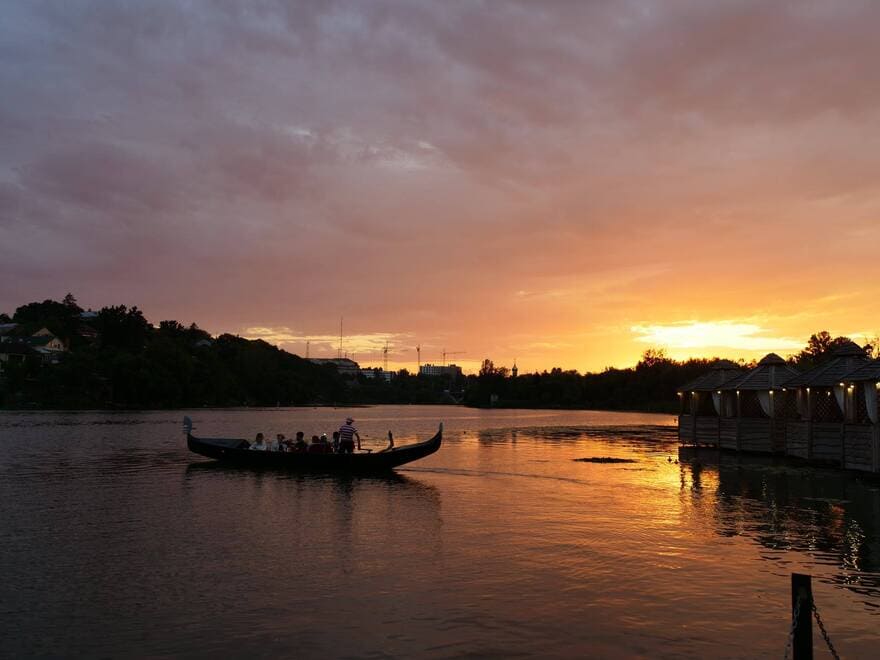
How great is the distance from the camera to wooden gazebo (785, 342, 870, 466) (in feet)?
104

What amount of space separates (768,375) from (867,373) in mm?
12800

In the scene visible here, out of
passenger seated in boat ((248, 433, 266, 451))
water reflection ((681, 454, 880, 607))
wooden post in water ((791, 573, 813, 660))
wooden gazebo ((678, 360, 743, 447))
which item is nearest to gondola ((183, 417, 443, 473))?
passenger seated in boat ((248, 433, 266, 451))

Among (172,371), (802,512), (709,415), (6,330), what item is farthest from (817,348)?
(6,330)

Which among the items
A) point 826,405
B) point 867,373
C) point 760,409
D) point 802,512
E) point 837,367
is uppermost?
point 837,367

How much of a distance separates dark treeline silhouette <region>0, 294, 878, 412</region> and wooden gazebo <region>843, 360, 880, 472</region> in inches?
2703

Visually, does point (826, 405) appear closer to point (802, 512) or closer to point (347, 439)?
point (802, 512)

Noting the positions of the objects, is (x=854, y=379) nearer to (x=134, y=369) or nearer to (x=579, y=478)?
(x=579, y=478)

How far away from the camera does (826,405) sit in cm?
3519

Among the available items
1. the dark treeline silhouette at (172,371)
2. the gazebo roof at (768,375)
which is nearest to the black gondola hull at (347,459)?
the gazebo roof at (768,375)

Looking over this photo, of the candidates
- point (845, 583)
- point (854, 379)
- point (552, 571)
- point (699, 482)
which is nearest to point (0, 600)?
point (552, 571)

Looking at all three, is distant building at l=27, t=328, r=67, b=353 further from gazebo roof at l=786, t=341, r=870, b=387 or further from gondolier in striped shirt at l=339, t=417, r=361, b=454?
gazebo roof at l=786, t=341, r=870, b=387

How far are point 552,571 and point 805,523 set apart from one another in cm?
1034

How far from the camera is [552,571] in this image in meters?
15.6

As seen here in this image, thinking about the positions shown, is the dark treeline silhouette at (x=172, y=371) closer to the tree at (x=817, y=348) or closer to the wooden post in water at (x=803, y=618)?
the tree at (x=817, y=348)
